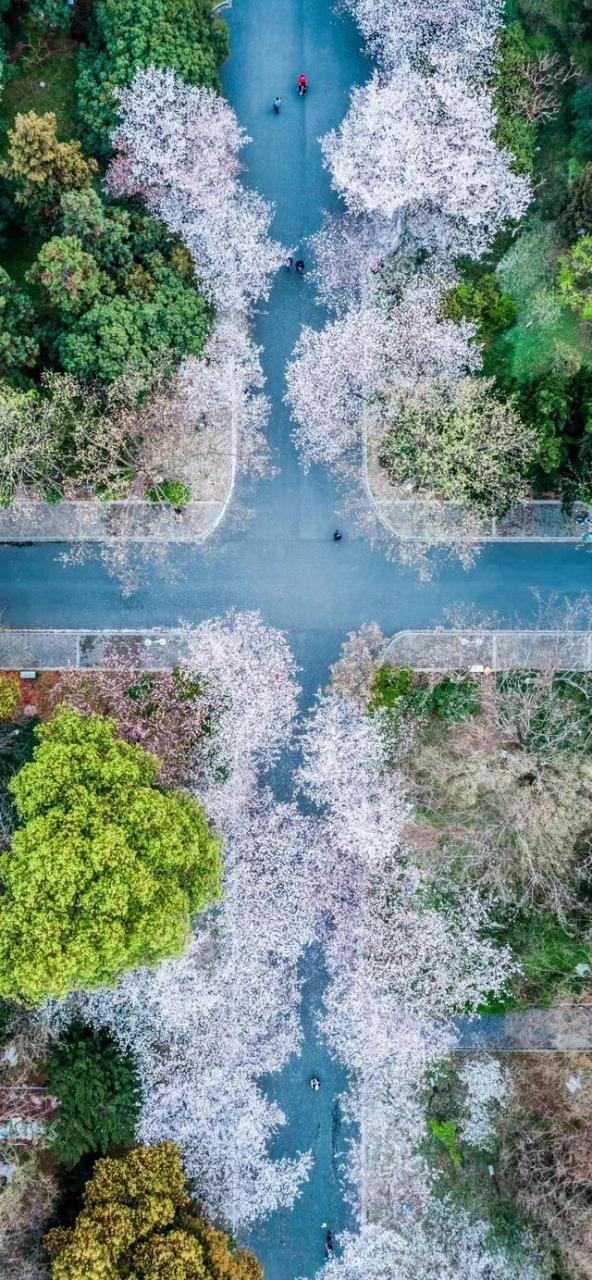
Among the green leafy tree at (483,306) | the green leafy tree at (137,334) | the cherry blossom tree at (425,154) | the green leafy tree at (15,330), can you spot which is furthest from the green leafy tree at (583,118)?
the green leafy tree at (15,330)

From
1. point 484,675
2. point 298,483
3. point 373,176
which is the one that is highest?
point 373,176

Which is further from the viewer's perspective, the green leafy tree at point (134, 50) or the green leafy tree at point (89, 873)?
the green leafy tree at point (134, 50)

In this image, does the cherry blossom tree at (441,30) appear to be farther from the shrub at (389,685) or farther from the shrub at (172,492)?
the shrub at (389,685)

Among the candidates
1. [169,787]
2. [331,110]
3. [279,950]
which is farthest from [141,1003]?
[331,110]

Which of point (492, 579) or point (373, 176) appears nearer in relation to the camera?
point (373, 176)

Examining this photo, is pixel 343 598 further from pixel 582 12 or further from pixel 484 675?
pixel 582 12

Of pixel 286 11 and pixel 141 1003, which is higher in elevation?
pixel 286 11

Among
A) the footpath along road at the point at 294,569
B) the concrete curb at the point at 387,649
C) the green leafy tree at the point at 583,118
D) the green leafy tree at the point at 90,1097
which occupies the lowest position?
the green leafy tree at the point at 90,1097
